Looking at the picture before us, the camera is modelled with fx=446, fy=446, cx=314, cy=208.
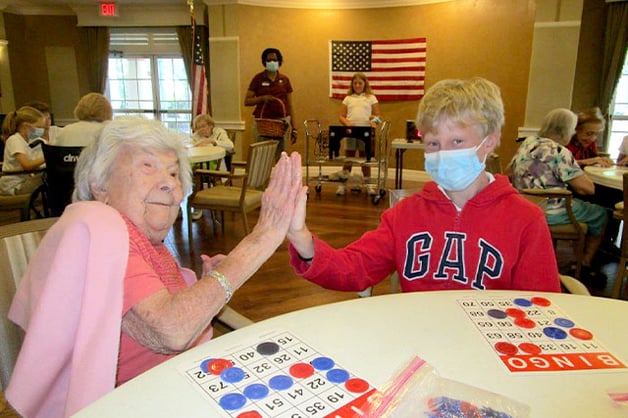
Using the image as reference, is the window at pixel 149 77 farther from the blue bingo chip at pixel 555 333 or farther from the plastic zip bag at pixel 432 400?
the plastic zip bag at pixel 432 400

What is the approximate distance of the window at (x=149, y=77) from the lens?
26.7 feet

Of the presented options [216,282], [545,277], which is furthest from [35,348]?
[545,277]

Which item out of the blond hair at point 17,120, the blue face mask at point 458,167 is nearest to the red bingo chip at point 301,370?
the blue face mask at point 458,167

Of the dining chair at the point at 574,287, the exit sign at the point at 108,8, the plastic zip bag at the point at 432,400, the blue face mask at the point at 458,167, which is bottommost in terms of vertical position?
the dining chair at the point at 574,287

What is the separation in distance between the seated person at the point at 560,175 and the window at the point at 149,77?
651 centimetres

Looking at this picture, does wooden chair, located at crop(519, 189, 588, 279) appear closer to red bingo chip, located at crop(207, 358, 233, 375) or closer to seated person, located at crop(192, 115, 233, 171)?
red bingo chip, located at crop(207, 358, 233, 375)

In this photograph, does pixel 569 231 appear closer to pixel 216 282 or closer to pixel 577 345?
pixel 577 345

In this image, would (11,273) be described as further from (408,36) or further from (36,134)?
(408,36)

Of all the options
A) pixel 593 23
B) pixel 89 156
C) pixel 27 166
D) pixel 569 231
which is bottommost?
pixel 569 231

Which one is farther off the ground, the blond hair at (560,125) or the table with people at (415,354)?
the blond hair at (560,125)

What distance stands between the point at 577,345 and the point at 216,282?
2.32ft

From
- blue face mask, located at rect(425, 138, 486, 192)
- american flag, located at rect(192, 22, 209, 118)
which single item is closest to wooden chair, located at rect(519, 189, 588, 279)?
blue face mask, located at rect(425, 138, 486, 192)

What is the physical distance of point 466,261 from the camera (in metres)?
1.29

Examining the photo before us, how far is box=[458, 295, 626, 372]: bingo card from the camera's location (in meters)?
0.77
